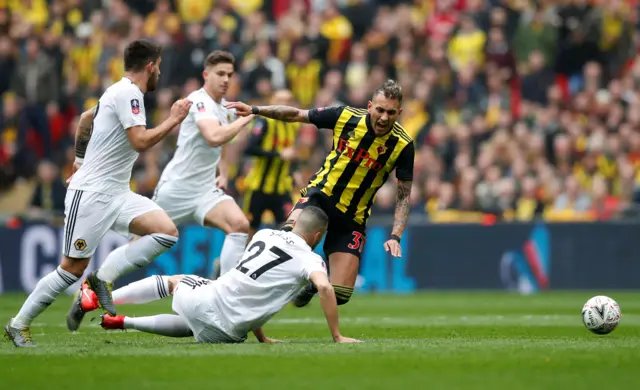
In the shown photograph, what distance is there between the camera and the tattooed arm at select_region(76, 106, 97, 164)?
9688 mm

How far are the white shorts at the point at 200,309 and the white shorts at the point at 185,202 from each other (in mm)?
3147

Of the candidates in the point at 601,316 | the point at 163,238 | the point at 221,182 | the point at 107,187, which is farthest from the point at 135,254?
the point at 601,316

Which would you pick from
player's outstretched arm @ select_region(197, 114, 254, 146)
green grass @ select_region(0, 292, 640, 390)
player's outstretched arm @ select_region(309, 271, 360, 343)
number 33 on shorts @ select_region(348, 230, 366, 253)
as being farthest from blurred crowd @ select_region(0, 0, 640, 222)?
player's outstretched arm @ select_region(309, 271, 360, 343)

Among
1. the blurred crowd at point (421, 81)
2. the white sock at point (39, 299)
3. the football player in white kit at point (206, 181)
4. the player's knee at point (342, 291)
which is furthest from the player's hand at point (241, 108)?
the blurred crowd at point (421, 81)

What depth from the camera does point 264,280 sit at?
29.0ft

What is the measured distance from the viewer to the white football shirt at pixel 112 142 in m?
9.27

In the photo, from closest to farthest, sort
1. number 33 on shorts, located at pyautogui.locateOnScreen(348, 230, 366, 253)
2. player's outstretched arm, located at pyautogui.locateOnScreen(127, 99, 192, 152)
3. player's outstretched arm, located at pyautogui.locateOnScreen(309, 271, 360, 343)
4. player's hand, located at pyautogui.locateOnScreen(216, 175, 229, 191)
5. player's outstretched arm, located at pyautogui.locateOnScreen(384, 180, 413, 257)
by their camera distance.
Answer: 1. player's outstretched arm, located at pyautogui.locateOnScreen(309, 271, 360, 343)
2. player's outstretched arm, located at pyautogui.locateOnScreen(127, 99, 192, 152)
3. player's outstretched arm, located at pyautogui.locateOnScreen(384, 180, 413, 257)
4. number 33 on shorts, located at pyautogui.locateOnScreen(348, 230, 366, 253)
5. player's hand, located at pyautogui.locateOnScreen(216, 175, 229, 191)

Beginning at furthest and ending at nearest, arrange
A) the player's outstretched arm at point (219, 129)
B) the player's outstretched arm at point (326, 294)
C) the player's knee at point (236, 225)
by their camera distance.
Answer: the player's knee at point (236, 225) < the player's outstretched arm at point (219, 129) < the player's outstretched arm at point (326, 294)

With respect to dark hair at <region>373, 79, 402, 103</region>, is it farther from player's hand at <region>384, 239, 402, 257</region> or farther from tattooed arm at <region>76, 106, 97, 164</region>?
tattooed arm at <region>76, 106, 97, 164</region>

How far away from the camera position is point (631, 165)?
19016 mm

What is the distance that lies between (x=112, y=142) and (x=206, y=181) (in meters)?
2.94

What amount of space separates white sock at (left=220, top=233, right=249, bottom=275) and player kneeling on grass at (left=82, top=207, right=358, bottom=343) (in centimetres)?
299

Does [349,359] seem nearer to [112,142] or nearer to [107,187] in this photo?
[107,187]

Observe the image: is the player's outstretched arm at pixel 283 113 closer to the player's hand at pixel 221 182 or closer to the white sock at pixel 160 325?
the white sock at pixel 160 325
